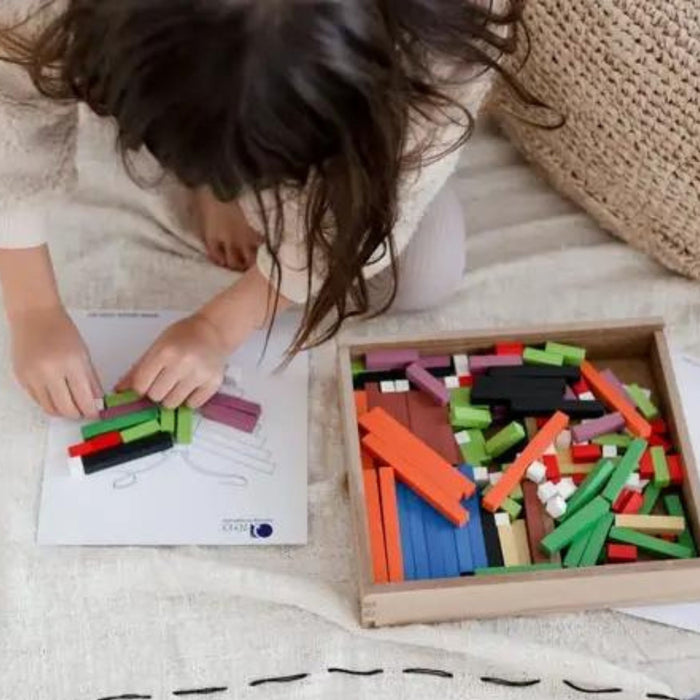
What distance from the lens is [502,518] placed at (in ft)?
3.16

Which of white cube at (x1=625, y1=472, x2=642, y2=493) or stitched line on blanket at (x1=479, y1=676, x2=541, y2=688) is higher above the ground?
white cube at (x1=625, y1=472, x2=642, y2=493)

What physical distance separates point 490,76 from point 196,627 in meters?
0.46

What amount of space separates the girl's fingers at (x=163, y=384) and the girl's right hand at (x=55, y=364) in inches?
2.0

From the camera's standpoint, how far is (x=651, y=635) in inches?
38.3

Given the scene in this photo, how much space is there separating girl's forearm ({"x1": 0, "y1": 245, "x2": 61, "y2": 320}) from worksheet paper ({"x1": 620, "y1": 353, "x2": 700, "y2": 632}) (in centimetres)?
51

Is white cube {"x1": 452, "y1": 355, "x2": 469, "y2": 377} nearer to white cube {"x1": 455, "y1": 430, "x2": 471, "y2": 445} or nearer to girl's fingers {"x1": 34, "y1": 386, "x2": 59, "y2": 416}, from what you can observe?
white cube {"x1": 455, "y1": 430, "x2": 471, "y2": 445}

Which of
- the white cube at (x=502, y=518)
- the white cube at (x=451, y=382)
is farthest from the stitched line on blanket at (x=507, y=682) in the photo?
the white cube at (x=451, y=382)

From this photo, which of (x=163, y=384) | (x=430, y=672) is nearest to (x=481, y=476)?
(x=430, y=672)

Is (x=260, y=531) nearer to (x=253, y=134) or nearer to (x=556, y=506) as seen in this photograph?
(x=556, y=506)

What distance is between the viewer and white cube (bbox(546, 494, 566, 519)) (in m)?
0.95

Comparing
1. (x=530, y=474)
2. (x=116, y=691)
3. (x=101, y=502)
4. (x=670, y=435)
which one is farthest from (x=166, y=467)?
(x=670, y=435)

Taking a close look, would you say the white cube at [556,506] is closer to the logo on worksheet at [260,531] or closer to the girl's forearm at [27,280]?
the logo on worksheet at [260,531]

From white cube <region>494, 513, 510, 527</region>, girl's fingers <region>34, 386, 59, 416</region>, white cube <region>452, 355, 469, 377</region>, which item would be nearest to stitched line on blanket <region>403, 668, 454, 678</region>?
white cube <region>494, 513, 510, 527</region>

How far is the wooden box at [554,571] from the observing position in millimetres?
898
